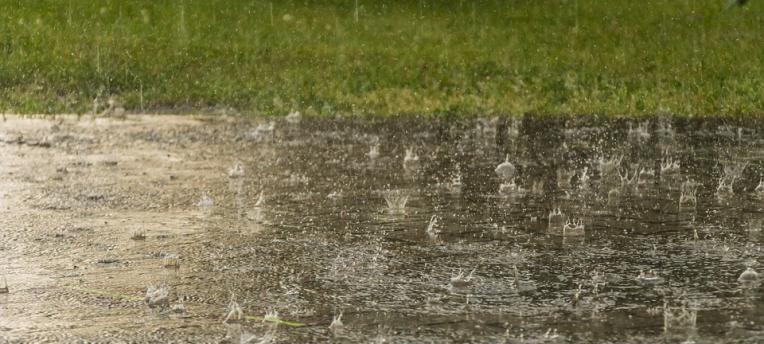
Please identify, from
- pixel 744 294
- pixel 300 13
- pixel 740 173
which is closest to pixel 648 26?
pixel 300 13

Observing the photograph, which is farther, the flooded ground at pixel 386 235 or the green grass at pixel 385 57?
the green grass at pixel 385 57

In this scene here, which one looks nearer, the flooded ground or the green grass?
the flooded ground

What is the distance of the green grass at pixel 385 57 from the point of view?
18.6 m

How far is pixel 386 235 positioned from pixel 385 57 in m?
11.9

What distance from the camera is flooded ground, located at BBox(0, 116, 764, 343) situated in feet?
22.4

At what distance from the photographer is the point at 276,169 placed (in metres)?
13.1

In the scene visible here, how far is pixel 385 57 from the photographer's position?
21078 millimetres

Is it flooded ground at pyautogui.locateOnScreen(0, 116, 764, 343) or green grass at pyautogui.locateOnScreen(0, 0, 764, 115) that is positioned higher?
green grass at pyautogui.locateOnScreen(0, 0, 764, 115)

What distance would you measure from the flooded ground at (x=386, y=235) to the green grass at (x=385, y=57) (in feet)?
8.09

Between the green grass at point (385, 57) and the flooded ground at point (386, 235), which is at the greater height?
the green grass at point (385, 57)

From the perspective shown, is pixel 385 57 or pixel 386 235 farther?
pixel 385 57

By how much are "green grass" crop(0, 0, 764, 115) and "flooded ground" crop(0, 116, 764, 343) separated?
2466mm

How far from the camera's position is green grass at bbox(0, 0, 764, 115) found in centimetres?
1859

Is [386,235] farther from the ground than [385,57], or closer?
closer
